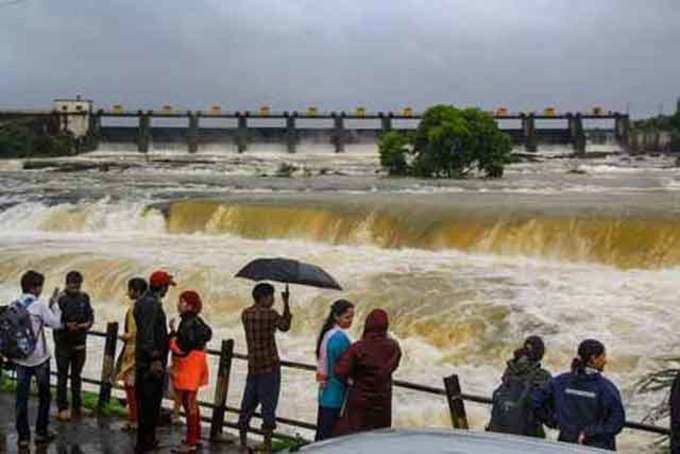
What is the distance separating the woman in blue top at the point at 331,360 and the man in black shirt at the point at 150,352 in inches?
49.1

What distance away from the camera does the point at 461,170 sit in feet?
146

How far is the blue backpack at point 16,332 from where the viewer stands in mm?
7320

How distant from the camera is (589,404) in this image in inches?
208

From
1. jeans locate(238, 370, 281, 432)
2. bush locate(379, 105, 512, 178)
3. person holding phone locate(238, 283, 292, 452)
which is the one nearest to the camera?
person holding phone locate(238, 283, 292, 452)

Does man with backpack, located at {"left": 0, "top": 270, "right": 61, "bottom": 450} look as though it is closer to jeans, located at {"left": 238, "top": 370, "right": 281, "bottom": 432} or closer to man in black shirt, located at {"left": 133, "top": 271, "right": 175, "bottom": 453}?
man in black shirt, located at {"left": 133, "top": 271, "right": 175, "bottom": 453}

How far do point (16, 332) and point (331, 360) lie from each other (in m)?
2.49

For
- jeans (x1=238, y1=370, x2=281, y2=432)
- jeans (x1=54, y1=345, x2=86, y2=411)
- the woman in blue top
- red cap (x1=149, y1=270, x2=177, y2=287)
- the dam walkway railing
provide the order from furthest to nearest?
jeans (x1=54, y1=345, x2=86, y2=411), jeans (x1=238, y1=370, x2=281, y2=432), the dam walkway railing, red cap (x1=149, y1=270, x2=177, y2=287), the woman in blue top

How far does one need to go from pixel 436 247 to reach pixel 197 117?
57611 mm

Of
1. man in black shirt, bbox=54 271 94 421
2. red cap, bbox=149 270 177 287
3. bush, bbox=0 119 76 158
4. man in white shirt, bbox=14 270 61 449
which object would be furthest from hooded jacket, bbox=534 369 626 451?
bush, bbox=0 119 76 158

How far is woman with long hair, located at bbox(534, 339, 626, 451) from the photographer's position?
17.2 feet

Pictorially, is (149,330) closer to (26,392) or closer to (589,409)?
(26,392)

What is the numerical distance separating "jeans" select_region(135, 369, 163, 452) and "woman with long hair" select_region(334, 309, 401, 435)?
5.91 feet

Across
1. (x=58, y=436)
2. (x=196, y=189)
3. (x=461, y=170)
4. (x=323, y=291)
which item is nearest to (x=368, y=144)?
(x=461, y=170)

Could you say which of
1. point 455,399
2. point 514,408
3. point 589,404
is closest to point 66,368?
point 455,399
